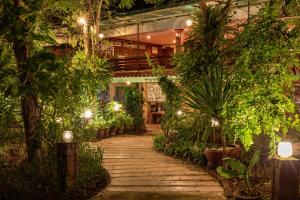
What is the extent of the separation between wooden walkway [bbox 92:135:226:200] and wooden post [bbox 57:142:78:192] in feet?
1.87

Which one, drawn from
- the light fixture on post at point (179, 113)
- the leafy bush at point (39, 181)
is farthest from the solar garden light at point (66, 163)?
the light fixture on post at point (179, 113)

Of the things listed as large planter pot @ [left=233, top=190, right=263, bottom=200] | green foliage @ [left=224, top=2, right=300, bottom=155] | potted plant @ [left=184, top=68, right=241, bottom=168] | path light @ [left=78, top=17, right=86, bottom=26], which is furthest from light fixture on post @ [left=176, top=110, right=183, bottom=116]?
path light @ [left=78, top=17, right=86, bottom=26]

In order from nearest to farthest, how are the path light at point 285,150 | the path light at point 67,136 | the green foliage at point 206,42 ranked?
the path light at point 285,150, the path light at point 67,136, the green foliage at point 206,42

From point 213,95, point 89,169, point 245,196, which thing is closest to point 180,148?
point 213,95

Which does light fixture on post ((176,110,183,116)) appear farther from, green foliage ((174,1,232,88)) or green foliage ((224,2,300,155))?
green foliage ((224,2,300,155))

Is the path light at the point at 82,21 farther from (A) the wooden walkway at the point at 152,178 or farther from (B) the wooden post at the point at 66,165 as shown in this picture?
(B) the wooden post at the point at 66,165

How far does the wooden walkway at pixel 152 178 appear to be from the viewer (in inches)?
280

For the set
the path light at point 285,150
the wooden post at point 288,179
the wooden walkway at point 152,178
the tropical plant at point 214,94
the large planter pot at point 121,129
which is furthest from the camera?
the large planter pot at point 121,129

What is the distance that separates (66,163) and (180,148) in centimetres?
454

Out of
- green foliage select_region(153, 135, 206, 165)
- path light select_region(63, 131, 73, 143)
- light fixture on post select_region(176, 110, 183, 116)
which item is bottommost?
green foliage select_region(153, 135, 206, 165)

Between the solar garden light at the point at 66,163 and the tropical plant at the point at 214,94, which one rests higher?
the tropical plant at the point at 214,94

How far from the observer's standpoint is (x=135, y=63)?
18422mm

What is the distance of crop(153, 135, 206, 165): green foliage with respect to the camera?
9728 mm

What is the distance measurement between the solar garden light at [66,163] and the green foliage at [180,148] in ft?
12.5
